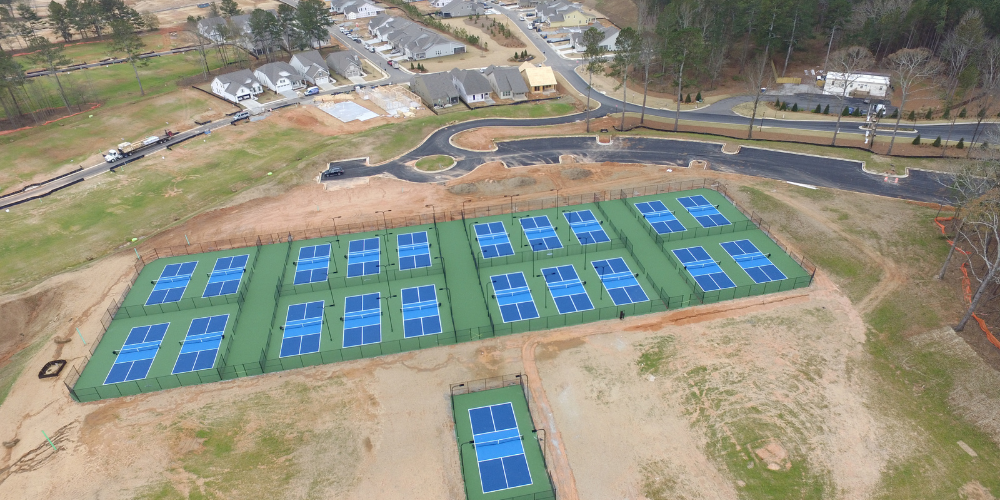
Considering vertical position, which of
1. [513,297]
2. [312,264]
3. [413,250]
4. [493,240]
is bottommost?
[513,297]

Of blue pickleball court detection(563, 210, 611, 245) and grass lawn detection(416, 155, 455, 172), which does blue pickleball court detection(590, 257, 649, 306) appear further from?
grass lawn detection(416, 155, 455, 172)

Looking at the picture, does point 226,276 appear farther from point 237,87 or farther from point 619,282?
point 237,87

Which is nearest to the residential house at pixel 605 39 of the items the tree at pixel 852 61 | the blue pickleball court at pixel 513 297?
the tree at pixel 852 61

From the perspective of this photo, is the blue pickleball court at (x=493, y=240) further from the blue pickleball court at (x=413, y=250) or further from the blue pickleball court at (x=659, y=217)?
the blue pickleball court at (x=659, y=217)

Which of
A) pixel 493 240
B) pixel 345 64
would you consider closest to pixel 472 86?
pixel 345 64

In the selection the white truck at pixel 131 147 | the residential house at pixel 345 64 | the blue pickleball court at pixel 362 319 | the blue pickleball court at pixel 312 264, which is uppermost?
the residential house at pixel 345 64

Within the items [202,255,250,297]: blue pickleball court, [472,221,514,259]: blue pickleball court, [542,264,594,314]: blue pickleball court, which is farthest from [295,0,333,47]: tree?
[542,264,594,314]: blue pickleball court
